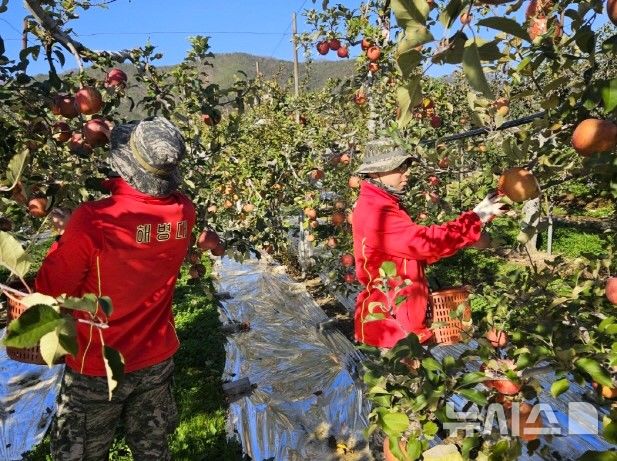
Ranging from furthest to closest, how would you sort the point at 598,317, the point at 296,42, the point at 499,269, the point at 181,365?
the point at 499,269 → the point at 296,42 → the point at 181,365 → the point at 598,317

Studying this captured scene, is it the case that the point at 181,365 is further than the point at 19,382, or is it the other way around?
the point at 181,365

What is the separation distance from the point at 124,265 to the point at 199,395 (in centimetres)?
243

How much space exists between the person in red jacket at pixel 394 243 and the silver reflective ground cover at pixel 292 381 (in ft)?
3.96

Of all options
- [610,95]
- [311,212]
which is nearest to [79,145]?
[610,95]

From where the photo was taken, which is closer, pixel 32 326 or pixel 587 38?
pixel 32 326

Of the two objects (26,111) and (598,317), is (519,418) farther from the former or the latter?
(26,111)

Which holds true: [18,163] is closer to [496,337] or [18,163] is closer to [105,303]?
[105,303]

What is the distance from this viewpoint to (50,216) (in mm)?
1679

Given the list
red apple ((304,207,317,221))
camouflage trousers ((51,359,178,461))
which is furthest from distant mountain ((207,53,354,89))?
camouflage trousers ((51,359,178,461))

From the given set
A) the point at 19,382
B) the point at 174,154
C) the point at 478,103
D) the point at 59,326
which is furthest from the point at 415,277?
the point at 19,382

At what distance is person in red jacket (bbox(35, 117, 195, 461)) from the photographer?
1.50 m

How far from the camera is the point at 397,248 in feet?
6.63

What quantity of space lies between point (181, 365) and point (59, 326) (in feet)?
12.9

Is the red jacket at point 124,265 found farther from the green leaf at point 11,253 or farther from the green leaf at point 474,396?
the green leaf at point 474,396
